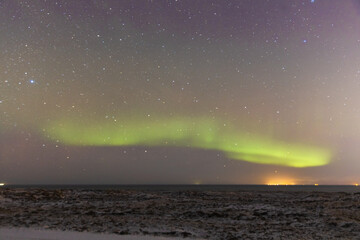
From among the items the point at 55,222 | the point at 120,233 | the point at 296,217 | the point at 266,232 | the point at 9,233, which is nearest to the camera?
the point at 9,233

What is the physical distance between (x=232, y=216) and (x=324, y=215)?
18.5 ft

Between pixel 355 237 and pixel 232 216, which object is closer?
pixel 355 237

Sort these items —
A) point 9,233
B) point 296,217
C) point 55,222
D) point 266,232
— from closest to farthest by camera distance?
1. point 9,233
2. point 266,232
3. point 55,222
4. point 296,217

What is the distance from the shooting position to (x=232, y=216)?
59.3 ft

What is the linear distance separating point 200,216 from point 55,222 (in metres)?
7.83

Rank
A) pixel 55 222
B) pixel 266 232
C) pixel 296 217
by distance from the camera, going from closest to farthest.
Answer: pixel 266 232 → pixel 55 222 → pixel 296 217

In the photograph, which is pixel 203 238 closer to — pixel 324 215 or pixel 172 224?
pixel 172 224

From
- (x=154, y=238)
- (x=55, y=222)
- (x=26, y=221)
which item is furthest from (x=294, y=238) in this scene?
(x=26, y=221)

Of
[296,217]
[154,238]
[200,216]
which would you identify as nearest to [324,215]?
[296,217]

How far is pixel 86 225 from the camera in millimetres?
13812

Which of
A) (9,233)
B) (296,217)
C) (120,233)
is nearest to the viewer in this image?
(9,233)

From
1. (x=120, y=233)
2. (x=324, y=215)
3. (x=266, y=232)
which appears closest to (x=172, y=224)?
(x=120, y=233)

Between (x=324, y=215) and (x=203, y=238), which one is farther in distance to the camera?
(x=324, y=215)

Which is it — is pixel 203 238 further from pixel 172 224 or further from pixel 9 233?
pixel 9 233
